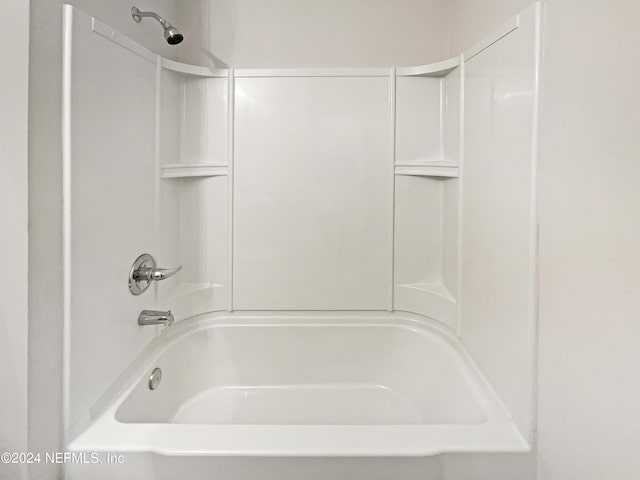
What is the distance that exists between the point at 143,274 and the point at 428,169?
1263 mm

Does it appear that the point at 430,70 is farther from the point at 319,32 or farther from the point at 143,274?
the point at 143,274

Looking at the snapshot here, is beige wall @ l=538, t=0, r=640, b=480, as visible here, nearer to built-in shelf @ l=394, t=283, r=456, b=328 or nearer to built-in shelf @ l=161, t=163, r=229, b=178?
built-in shelf @ l=394, t=283, r=456, b=328

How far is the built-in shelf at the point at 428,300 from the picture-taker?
1.88 metres

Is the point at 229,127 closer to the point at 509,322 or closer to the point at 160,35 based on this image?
the point at 160,35

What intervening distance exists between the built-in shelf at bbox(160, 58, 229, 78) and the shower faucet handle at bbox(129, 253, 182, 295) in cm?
80

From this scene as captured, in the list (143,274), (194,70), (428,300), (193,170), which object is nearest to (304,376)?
(428,300)

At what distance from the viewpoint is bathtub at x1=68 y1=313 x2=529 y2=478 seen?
1.52 metres

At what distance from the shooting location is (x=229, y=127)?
6.75 feet
